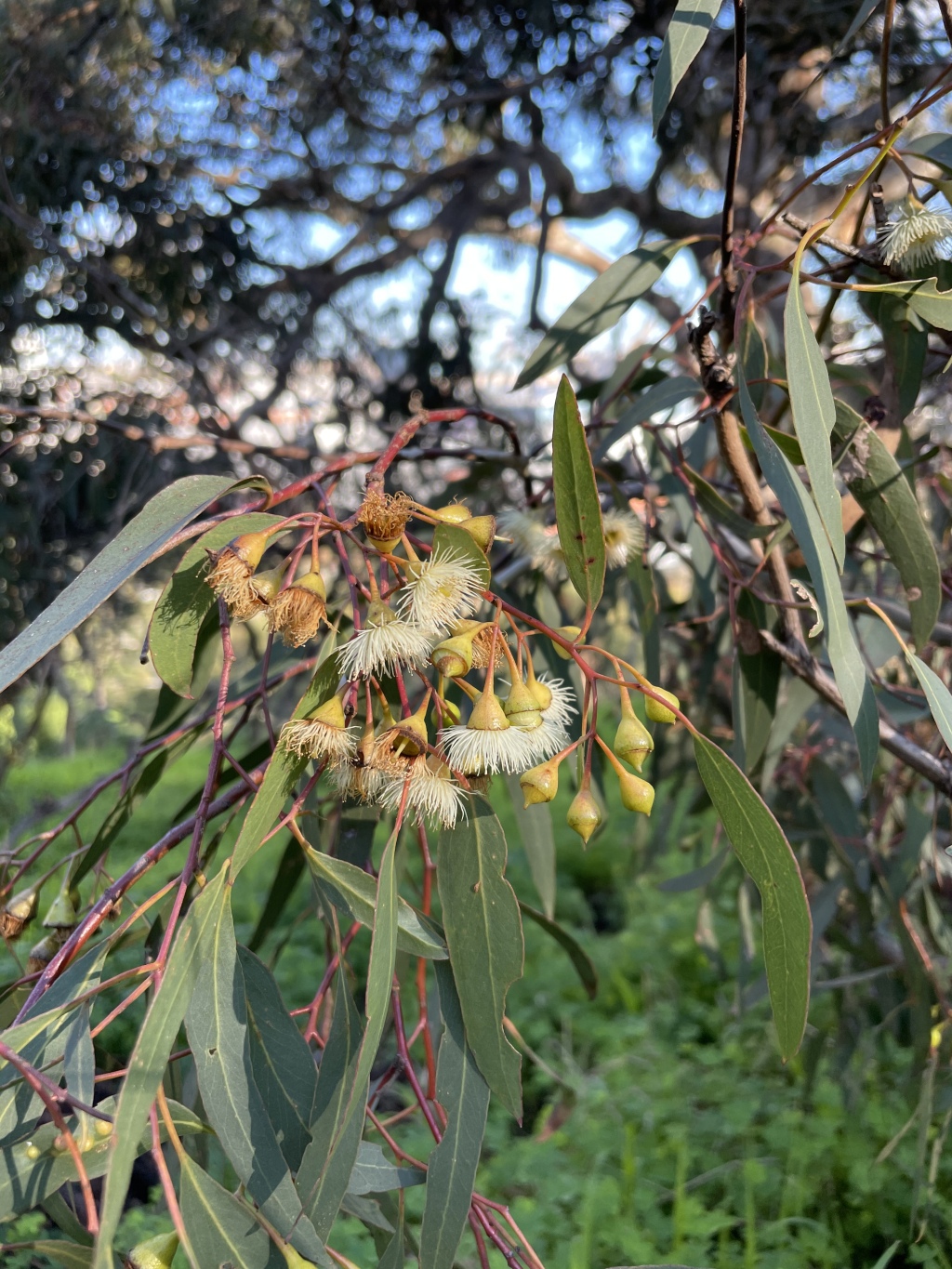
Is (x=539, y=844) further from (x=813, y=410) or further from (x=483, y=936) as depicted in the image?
(x=813, y=410)

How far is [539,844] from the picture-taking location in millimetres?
975

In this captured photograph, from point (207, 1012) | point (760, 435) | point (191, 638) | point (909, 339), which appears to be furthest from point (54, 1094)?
point (909, 339)

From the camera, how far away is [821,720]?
1292 mm

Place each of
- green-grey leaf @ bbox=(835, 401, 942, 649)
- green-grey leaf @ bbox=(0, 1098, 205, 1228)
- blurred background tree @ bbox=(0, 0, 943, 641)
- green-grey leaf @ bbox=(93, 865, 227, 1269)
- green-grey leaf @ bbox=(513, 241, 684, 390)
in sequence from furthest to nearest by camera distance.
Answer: blurred background tree @ bbox=(0, 0, 943, 641) < green-grey leaf @ bbox=(513, 241, 684, 390) < green-grey leaf @ bbox=(835, 401, 942, 649) < green-grey leaf @ bbox=(0, 1098, 205, 1228) < green-grey leaf @ bbox=(93, 865, 227, 1269)

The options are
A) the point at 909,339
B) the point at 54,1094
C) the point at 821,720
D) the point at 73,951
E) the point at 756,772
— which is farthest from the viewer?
the point at 821,720

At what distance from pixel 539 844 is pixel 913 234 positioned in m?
0.63

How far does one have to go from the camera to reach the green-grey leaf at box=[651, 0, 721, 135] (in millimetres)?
586

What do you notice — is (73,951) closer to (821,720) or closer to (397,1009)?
(397,1009)

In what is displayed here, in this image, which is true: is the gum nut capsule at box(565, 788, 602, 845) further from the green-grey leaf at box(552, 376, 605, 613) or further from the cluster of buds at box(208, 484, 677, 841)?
the green-grey leaf at box(552, 376, 605, 613)

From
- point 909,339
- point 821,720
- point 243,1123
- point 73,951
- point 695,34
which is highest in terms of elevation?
point 695,34

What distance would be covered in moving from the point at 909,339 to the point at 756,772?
50 cm

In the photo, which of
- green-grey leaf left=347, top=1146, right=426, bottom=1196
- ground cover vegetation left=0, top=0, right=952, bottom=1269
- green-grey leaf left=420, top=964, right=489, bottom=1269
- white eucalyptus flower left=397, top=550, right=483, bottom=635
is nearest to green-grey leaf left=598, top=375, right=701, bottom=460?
ground cover vegetation left=0, top=0, right=952, bottom=1269

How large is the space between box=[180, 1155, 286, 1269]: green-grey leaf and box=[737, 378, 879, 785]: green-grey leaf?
0.43 meters

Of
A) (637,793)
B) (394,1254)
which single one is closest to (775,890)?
(637,793)
